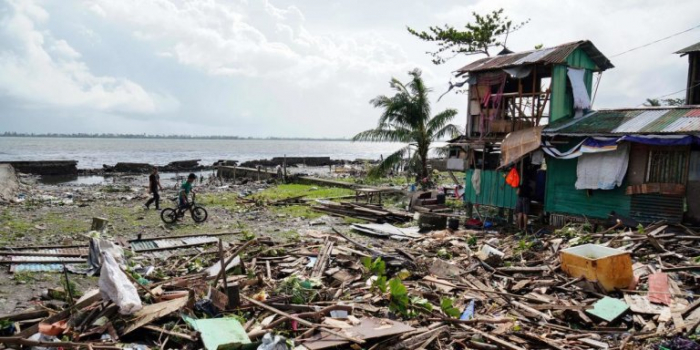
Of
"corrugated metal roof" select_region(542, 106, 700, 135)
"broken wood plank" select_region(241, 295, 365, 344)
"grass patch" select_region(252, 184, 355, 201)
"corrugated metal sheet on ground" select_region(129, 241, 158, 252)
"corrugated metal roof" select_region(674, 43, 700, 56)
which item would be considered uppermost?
"corrugated metal roof" select_region(674, 43, 700, 56)

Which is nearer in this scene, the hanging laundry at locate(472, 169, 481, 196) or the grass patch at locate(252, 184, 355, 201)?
the hanging laundry at locate(472, 169, 481, 196)

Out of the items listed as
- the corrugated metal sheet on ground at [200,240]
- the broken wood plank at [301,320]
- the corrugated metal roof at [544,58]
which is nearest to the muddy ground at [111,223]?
the corrugated metal sheet on ground at [200,240]

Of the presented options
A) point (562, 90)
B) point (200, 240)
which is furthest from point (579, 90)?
point (200, 240)

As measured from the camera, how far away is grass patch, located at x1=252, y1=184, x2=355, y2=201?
24.0m

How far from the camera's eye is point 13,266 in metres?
9.71

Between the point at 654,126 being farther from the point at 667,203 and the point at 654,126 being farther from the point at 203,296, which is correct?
the point at 203,296

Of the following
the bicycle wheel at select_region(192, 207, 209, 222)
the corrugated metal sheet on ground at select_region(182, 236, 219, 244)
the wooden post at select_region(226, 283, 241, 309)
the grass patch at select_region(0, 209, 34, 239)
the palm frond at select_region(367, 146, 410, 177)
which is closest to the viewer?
the wooden post at select_region(226, 283, 241, 309)

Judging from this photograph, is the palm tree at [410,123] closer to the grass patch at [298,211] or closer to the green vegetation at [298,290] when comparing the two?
the grass patch at [298,211]

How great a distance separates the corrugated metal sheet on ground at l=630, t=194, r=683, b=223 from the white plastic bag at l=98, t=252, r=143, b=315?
13.3 metres

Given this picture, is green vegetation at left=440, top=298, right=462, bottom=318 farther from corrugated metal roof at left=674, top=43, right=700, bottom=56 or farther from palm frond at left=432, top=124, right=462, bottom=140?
corrugated metal roof at left=674, top=43, right=700, bottom=56

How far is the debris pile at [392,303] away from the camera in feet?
20.2

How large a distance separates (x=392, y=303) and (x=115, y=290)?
4.00 m

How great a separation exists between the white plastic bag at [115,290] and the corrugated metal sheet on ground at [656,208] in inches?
523

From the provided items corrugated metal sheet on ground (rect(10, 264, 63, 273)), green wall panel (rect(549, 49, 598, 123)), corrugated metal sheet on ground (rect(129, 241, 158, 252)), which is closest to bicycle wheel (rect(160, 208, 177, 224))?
corrugated metal sheet on ground (rect(129, 241, 158, 252))
